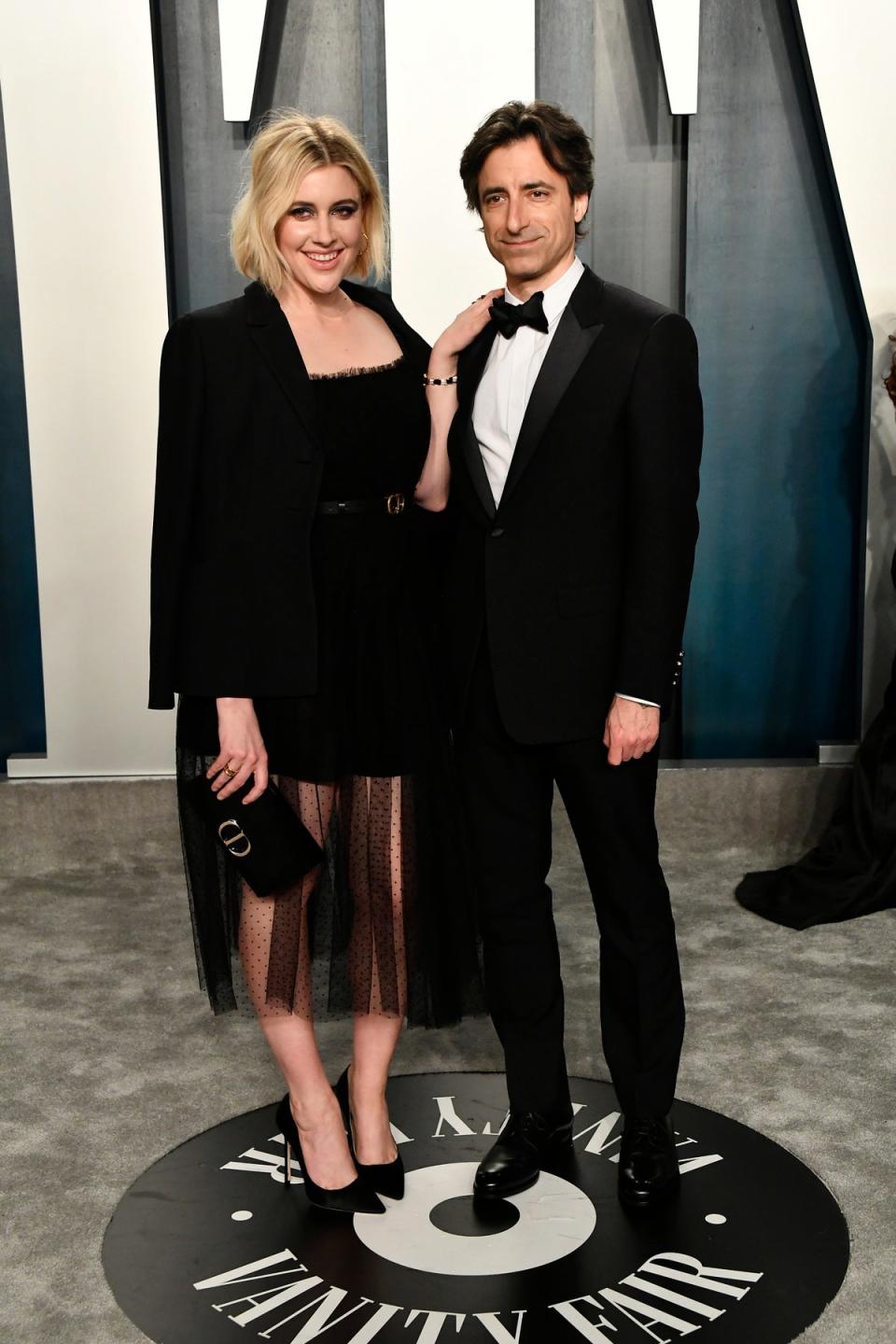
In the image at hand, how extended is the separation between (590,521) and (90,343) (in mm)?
2567

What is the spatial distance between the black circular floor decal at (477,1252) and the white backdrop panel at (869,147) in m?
2.39

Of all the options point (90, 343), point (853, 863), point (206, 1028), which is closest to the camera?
point (206, 1028)

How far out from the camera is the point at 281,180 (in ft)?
7.29

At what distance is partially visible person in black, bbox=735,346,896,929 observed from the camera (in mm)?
3861

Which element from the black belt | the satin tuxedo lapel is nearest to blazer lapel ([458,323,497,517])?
the satin tuxedo lapel

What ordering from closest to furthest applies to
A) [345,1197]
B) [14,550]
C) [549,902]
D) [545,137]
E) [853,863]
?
[545,137] → [345,1197] → [549,902] → [853,863] → [14,550]

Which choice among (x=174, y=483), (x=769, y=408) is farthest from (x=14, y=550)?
(x=174, y=483)

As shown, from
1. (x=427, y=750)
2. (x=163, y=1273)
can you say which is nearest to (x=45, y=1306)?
(x=163, y=1273)

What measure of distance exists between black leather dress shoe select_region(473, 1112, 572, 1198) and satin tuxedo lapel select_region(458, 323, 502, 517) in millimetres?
1053

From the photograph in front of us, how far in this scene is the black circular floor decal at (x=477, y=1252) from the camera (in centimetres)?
211

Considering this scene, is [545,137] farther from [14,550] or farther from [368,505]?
[14,550]

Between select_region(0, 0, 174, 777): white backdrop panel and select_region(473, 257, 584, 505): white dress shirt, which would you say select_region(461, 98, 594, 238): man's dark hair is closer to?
select_region(473, 257, 584, 505): white dress shirt

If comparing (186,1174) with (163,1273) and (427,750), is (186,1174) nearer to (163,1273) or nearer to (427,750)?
(163,1273)

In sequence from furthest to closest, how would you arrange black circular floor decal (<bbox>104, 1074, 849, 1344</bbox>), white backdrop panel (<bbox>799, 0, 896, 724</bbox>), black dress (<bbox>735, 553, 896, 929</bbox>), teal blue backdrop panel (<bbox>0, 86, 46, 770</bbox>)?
teal blue backdrop panel (<bbox>0, 86, 46, 770</bbox>) < white backdrop panel (<bbox>799, 0, 896, 724</bbox>) < black dress (<bbox>735, 553, 896, 929</bbox>) < black circular floor decal (<bbox>104, 1074, 849, 1344</bbox>)
